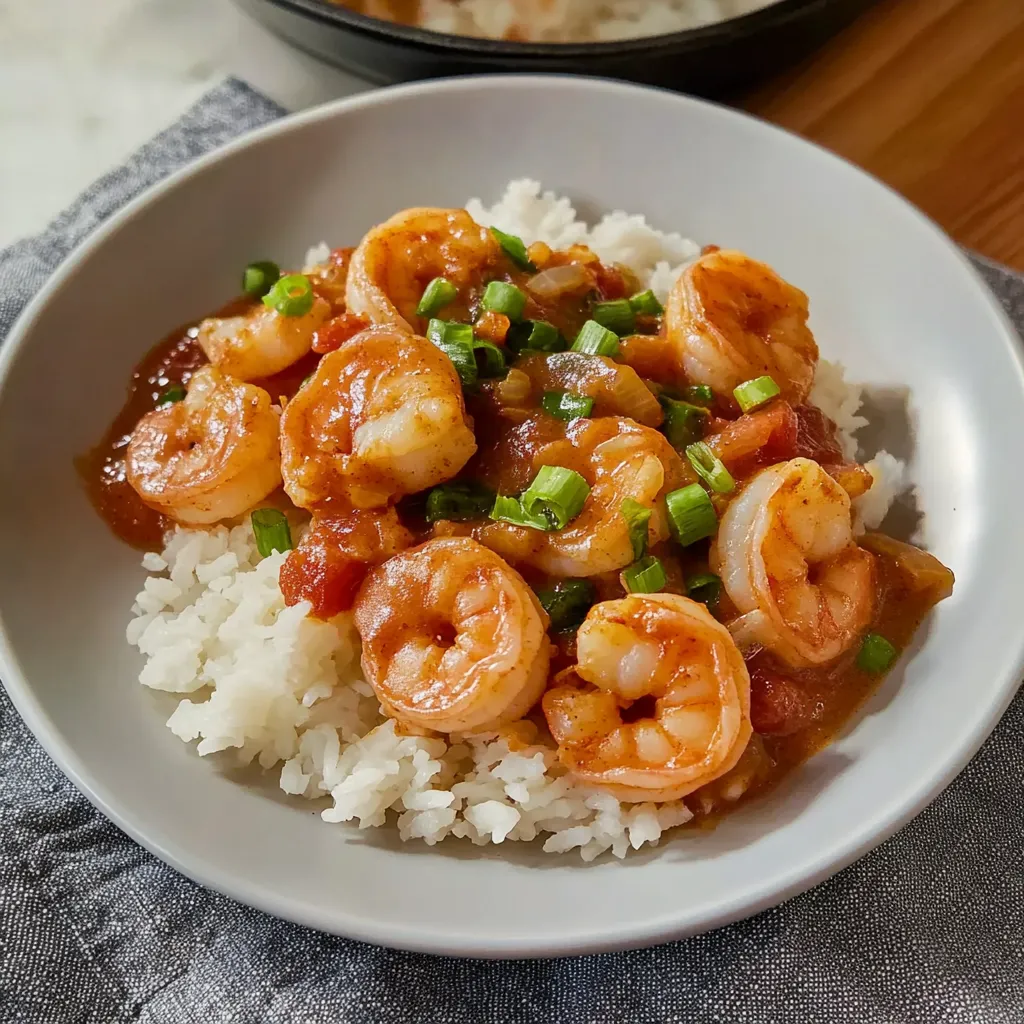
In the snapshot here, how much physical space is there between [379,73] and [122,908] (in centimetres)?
335

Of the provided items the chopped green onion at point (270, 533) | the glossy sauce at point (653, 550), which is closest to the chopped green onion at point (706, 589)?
the glossy sauce at point (653, 550)

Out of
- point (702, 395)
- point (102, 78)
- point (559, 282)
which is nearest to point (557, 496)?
point (702, 395)

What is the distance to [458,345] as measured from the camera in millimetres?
3102

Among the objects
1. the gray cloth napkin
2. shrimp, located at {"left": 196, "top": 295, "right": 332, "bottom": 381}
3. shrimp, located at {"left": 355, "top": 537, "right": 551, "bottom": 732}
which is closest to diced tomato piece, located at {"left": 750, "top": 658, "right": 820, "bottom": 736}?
the gray cloth napkin

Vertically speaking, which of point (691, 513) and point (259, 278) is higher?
point (259, 278)

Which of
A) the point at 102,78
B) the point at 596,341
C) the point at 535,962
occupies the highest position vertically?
the point at 102,78

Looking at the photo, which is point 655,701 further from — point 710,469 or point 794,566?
point 710,469

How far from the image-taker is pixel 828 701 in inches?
114

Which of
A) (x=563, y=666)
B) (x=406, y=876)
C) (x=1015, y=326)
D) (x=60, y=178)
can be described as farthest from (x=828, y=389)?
(x=60, y=178)

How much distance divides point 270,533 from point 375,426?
2.21 ft

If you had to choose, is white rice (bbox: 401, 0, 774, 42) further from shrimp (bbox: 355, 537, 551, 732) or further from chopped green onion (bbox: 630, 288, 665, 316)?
shrimp (bbox: 355, 537, 551, 732)

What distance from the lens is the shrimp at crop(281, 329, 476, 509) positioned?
279cm

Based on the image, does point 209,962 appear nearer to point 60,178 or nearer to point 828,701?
point 828,701

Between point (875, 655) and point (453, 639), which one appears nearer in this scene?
point (453, 639)
